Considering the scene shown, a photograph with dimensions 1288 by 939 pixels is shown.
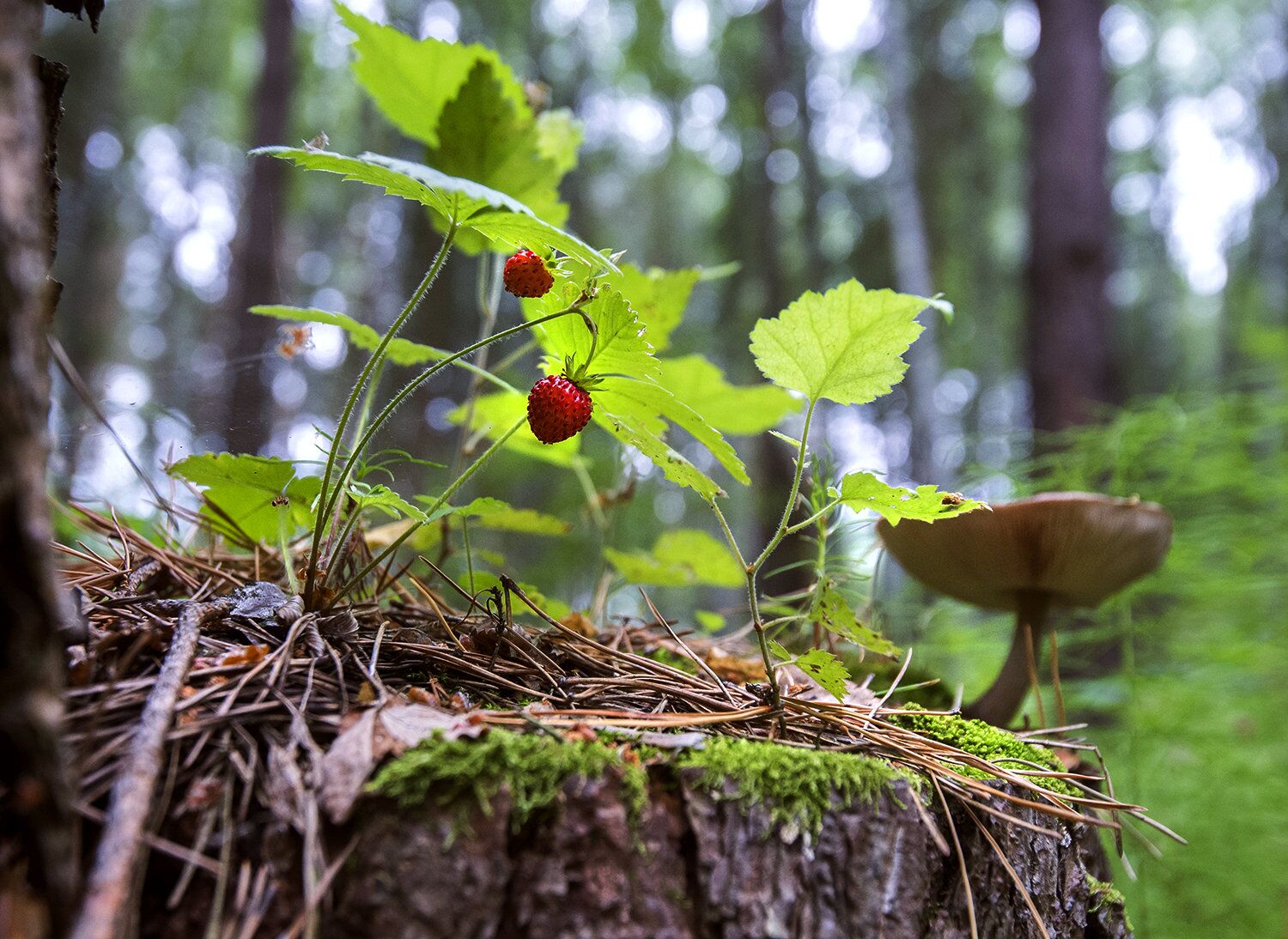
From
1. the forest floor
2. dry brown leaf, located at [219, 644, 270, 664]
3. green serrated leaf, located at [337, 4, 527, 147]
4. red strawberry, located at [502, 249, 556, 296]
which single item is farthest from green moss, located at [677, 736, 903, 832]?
green serrated leaf, located at [337, 4, 527, 147]

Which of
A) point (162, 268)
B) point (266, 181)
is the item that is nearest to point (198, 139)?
point (162, 268)

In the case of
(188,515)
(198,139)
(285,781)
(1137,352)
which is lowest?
(285,781)

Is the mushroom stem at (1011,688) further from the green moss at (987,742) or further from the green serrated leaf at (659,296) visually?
the green serrated leaf at (659,296)

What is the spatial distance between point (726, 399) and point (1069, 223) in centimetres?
304

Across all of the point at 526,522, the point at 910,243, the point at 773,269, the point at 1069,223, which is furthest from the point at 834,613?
the point at 910,243

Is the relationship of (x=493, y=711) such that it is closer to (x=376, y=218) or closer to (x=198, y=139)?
(x=376, y=218)

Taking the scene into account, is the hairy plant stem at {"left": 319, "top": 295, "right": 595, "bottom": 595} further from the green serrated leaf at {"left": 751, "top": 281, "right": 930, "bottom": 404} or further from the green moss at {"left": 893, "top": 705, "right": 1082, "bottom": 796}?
the green moss at {"left": 893, "top": 705, "right": 1082, "bottom": 796}

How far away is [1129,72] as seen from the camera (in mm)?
13305

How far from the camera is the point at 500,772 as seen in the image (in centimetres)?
75

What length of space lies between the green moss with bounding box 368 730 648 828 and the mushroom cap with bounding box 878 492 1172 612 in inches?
33.0

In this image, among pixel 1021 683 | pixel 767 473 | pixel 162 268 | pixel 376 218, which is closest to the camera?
pixel 1021 683

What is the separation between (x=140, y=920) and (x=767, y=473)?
4.27 metres

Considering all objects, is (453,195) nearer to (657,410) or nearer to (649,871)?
(657,410)

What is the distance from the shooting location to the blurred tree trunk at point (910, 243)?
17.1 ft
